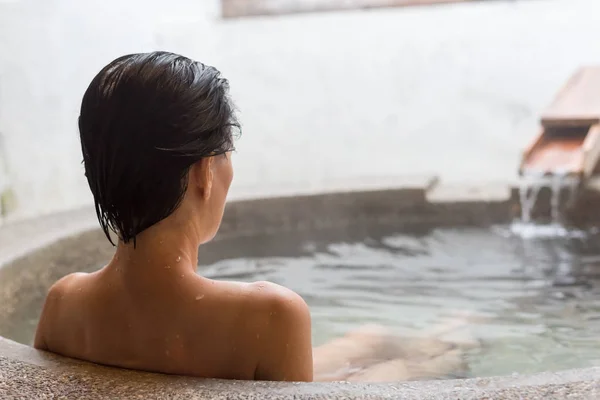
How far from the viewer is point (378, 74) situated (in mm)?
6055

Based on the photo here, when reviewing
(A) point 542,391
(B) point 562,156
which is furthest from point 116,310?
(B) point 562,156

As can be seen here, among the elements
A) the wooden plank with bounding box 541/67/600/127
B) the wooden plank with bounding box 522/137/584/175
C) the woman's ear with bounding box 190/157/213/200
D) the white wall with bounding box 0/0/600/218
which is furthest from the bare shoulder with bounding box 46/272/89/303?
the white wall with bounding box 0/0/600/218

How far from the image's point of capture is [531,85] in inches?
227

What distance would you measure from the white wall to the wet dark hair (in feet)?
13.7

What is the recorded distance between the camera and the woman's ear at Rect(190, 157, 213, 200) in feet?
3.97

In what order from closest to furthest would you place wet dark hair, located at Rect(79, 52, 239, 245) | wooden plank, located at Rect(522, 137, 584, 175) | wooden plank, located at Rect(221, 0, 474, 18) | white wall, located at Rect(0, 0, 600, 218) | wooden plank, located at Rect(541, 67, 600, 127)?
wet dark hair, located at Rect(79, 52, 239, 245)
wooden plank, located at Rect(522, 137, 584, 175)
wooden plank, located at Rect(541, 67, 600, 127)
white wall, located at Rect(0, 0, 600, 218)
wooden plank, located at Rect(221, 0, 474, 18)

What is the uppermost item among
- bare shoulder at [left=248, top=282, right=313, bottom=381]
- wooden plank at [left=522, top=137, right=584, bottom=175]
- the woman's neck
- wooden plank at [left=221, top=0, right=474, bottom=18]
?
wooden plank at [left=221, top=0, right=474, bottom=18]

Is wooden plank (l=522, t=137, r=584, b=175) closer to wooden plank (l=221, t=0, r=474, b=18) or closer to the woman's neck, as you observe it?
wooden plank (l=221, t=0, r=474, b=18)

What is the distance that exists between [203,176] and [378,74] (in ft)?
16.4

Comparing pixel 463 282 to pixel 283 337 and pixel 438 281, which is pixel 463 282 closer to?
pixel 438 281

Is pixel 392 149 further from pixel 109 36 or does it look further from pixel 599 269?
pixel 599 269

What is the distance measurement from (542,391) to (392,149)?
5020 mm

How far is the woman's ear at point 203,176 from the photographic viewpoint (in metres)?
1.21

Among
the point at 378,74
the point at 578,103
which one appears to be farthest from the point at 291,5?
the point at 578,103
